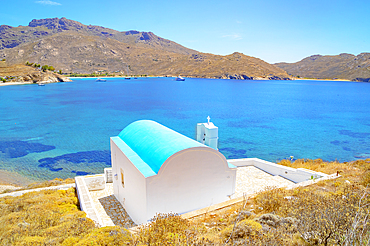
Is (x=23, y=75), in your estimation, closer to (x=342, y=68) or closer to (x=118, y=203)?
(x=118, y=203)

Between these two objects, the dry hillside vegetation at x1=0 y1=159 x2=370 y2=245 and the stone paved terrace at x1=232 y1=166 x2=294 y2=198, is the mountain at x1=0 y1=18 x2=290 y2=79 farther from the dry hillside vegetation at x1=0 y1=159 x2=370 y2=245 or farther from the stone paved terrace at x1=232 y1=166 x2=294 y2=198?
the dry hillside vegetation at x1=0 y1=159 x2=370 y2=245

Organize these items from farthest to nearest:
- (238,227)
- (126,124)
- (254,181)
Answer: (126,124) → (254,181) → (238,227)

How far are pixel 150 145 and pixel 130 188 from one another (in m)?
1.90

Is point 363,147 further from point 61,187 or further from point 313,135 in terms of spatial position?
point 61,187

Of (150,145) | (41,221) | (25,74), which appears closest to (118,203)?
(150,145)

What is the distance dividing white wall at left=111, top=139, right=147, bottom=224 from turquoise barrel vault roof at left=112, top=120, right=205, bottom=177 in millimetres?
315

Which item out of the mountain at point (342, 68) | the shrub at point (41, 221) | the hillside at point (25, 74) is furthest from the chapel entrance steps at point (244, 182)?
the mountain at point (342, 68)

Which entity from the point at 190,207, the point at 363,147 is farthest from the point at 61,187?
the point at 363,147

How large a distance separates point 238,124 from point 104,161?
21.6 meters

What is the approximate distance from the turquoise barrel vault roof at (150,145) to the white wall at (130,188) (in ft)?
1.03

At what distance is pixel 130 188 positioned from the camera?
9188mm

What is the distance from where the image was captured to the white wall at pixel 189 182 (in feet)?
25.6

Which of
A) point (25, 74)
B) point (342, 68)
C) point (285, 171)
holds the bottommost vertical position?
point (285, 171)

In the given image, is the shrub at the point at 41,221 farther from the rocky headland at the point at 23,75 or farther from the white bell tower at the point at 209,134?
the rocky headland at the point at 23,75
